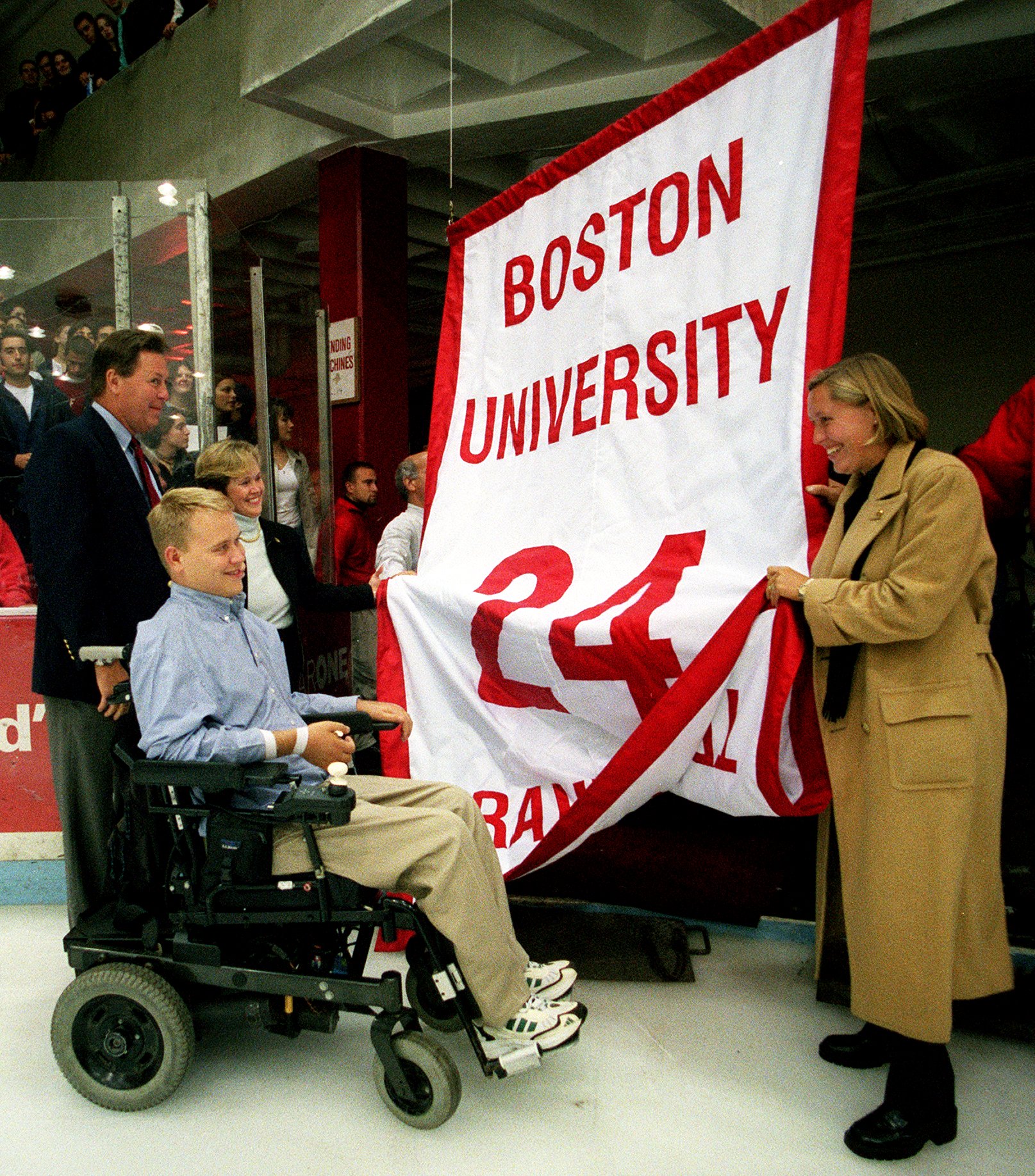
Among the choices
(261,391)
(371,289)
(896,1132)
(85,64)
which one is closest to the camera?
(896,1132)

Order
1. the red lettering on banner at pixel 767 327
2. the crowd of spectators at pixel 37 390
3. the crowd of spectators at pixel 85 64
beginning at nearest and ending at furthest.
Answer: the red lettering on banner at pixel 767 327 → the crowd of spectators at pixel 37 390 → the crowd of spectators at pixel 85 64

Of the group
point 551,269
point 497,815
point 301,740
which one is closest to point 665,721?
point 497,815

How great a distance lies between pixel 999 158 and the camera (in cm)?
640

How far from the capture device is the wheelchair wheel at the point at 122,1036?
181cm

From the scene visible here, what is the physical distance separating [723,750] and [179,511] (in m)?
1.19

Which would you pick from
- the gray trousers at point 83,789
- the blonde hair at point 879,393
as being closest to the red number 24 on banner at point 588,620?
the blonde hair at point 879,393

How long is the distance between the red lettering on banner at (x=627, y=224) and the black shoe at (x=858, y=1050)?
5.90 feet

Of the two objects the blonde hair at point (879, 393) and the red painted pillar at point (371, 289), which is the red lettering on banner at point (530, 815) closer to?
the blonde hair at point (879, 393)

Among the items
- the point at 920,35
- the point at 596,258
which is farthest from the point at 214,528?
the point at 920,35

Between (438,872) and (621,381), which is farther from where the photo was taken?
(621,381)

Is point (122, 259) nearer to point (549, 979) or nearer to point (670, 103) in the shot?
point (670, 103)

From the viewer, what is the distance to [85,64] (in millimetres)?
7359

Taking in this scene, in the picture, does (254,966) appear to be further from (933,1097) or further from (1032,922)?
(1032,922)

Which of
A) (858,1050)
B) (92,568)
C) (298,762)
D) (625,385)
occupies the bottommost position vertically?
(858,1050)
